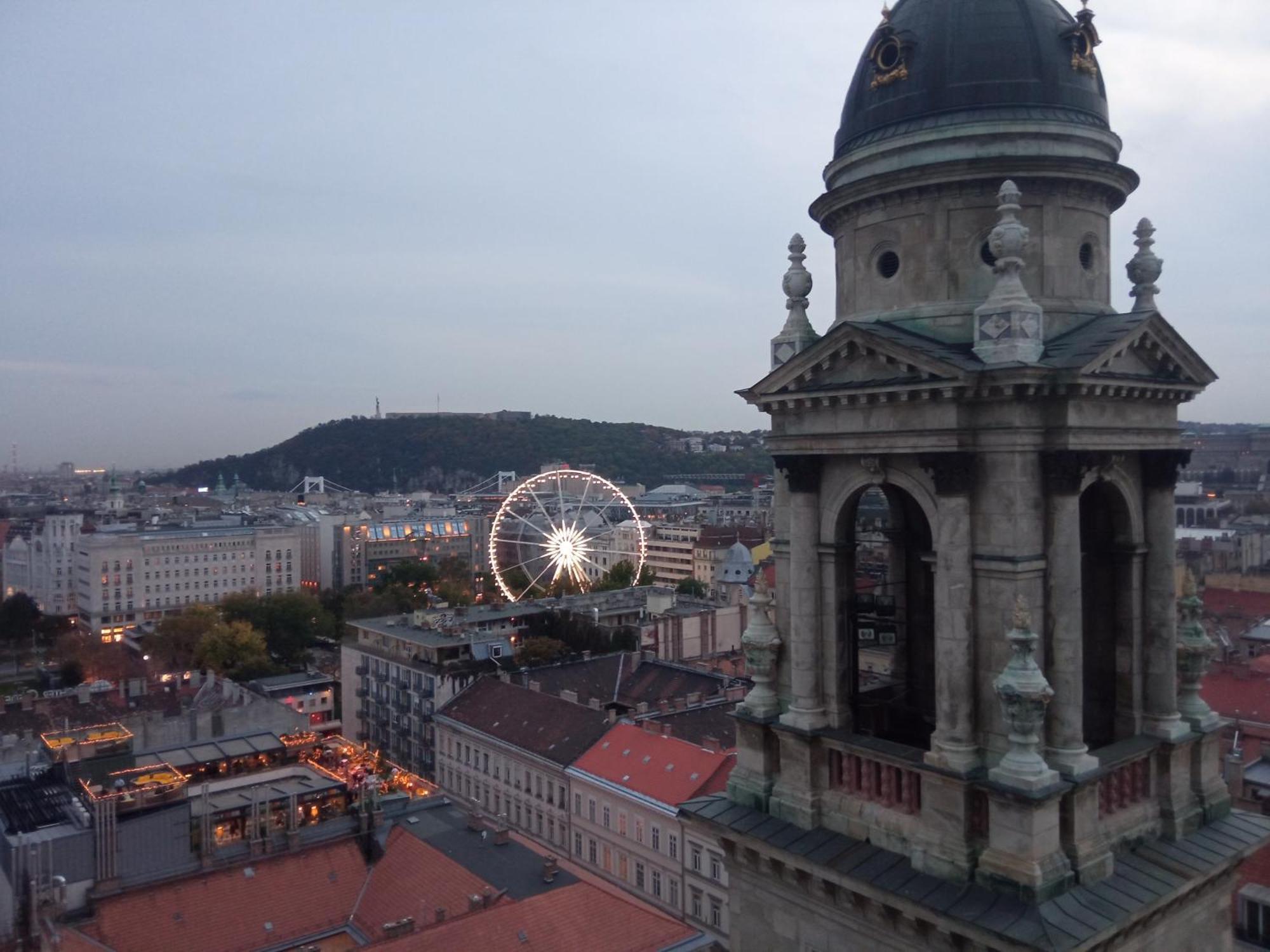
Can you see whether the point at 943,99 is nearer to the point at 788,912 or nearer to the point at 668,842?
the point at 788,912

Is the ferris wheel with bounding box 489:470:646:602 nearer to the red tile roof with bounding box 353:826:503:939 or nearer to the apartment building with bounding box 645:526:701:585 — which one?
the apartment building with bounding box 645:526:701:585

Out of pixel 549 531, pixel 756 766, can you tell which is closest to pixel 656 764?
pixel 756 766

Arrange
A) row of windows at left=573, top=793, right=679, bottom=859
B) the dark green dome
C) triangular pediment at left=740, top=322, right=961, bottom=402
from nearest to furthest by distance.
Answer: triangular pediment at left=740, top=322, right=961, bottom=402, the dark green dome, row of windows at left=573, top=793, right=679, bottom=859

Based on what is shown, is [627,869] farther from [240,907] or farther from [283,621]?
[283,621]

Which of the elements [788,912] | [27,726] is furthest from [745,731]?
[27,726]

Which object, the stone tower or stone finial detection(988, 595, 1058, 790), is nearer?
stone finial detection(988, 595, 1058, 790)

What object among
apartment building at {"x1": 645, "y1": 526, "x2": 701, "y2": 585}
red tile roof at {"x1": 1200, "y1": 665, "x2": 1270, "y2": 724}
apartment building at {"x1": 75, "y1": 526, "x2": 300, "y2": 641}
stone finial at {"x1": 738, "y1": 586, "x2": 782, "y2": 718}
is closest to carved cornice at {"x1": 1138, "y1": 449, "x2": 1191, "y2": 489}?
stone finial at {"x1": 738, "y1": 586, "x2": 782, "y2": 718}

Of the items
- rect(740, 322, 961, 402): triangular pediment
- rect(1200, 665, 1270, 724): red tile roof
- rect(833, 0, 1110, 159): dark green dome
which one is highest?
rect(833, 0, 1110, 159): dark green dome
